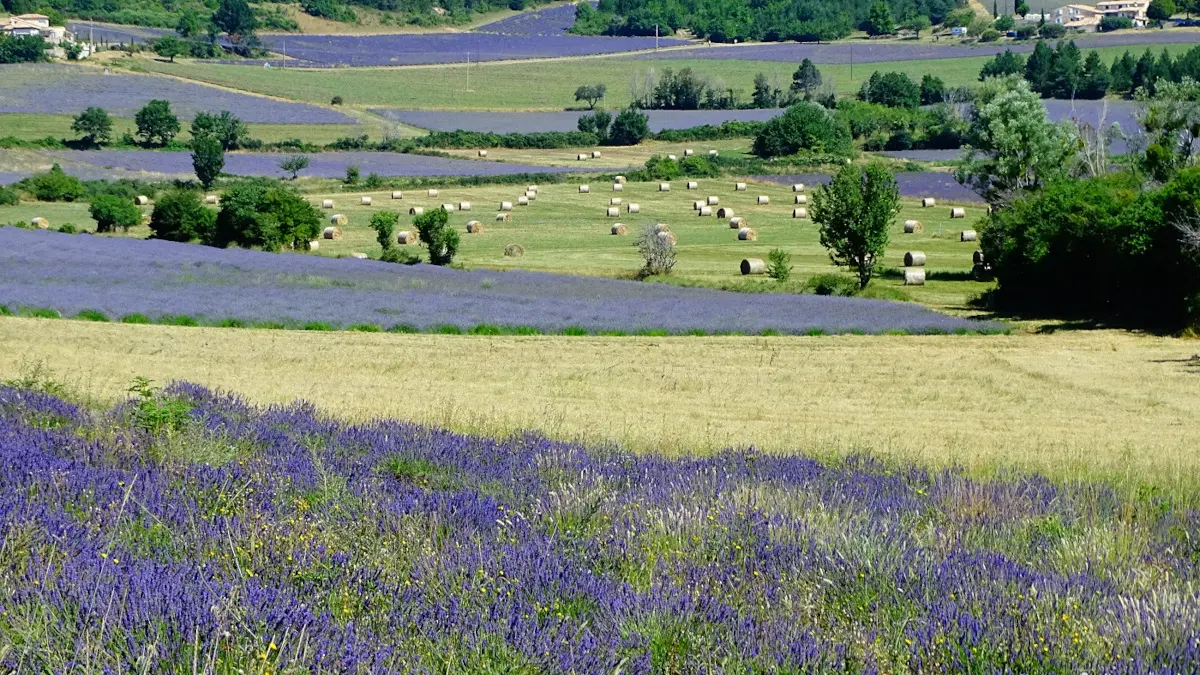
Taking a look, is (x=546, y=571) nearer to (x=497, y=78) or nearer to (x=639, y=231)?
(x=639, y=231)

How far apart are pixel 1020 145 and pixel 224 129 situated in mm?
66119

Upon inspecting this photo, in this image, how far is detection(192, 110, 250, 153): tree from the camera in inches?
3809

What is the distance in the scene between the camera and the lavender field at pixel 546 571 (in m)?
4.16

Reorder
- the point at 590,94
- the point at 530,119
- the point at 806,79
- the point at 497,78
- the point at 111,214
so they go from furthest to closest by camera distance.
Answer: the point at 497,78 → the point at 590,94 → the point at 806,79 → the point at 530,119 → the point at 111,214

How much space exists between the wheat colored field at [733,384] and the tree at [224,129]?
228 ft

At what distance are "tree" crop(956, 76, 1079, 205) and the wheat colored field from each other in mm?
A: 20693

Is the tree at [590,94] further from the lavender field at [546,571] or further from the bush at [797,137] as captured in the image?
the lavender field at [546,571]

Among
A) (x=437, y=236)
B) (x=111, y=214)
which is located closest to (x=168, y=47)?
(x=111, y=214)

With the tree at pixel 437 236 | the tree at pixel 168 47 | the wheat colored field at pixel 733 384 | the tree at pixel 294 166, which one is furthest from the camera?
the tree at pixel 168 47

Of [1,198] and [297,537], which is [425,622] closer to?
[297,537]

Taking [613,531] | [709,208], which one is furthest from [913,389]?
[709,208]

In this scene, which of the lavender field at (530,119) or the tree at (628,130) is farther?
the lavender field at (530,119)

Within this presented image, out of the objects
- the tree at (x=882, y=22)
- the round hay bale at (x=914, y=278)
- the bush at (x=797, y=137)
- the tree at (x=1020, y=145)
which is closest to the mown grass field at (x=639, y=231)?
the round hay bale at (x=914, y=278)

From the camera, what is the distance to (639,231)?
55094mm
